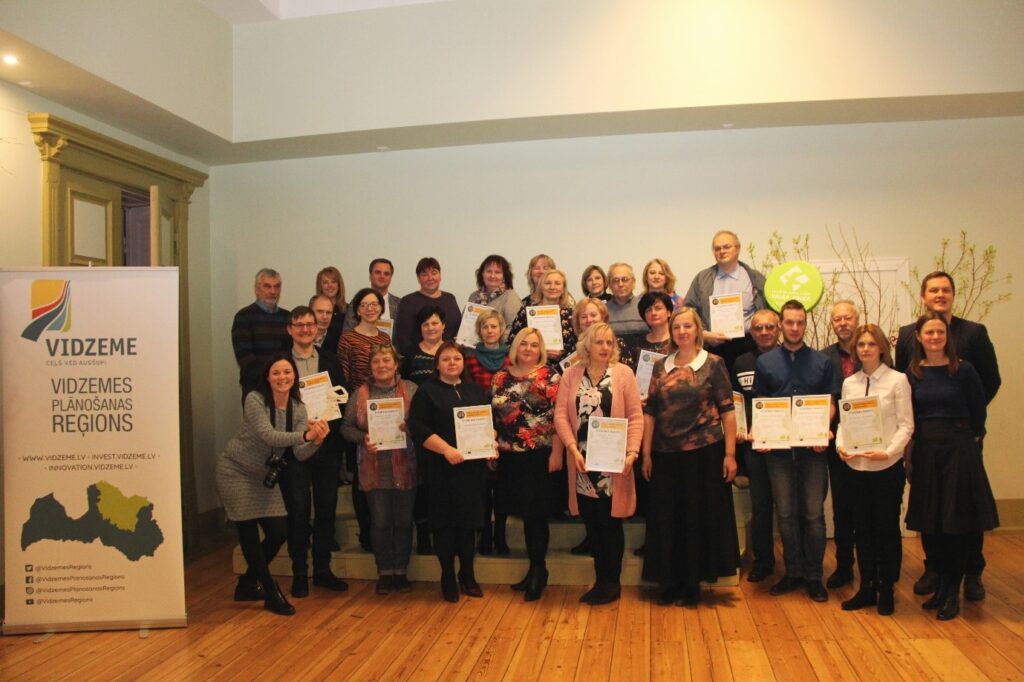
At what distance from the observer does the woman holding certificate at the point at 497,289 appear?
215 inches

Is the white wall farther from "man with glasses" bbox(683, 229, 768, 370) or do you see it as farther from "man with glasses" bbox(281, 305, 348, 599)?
"man with glasses" bbox(281, 305, 348, 599)

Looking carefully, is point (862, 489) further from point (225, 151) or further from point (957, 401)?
point (225, 151)

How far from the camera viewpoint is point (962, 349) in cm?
440

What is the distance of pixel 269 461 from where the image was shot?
446 cm

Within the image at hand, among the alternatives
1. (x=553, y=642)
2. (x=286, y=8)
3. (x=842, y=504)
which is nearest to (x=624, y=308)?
(x=842, y=504)

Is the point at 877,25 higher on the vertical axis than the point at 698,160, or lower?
higher

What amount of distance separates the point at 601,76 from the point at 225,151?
3.23 meters

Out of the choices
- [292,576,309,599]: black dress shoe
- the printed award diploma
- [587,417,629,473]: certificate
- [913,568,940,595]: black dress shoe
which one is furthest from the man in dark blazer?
[292,576,309,599]: black dress shoe

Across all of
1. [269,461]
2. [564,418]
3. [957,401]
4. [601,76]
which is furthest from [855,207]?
[269,461]

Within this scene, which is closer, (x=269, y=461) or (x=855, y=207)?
(x=269, y=461)

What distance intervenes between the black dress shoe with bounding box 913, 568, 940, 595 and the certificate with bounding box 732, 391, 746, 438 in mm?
1287

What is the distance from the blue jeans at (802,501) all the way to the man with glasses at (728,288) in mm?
796

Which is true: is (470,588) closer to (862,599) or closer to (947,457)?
(862,599)

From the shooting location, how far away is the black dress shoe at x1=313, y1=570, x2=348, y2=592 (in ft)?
15.9
